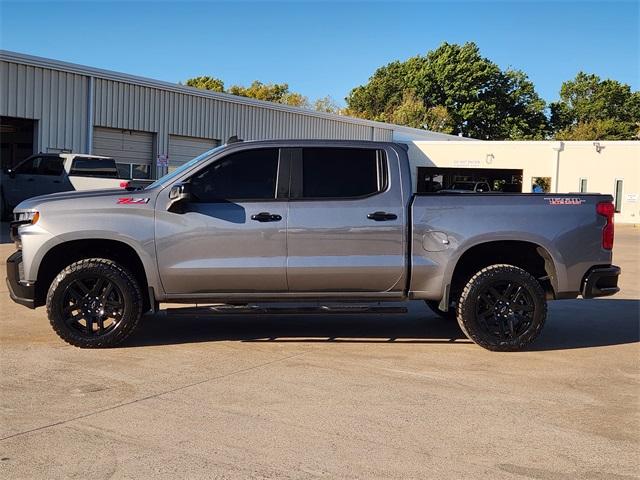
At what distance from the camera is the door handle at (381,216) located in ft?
22.0

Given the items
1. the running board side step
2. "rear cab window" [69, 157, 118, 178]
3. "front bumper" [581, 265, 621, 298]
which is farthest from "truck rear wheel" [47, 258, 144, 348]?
"rear cab window" [69, 157, 118, 178]

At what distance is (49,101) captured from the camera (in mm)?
22234

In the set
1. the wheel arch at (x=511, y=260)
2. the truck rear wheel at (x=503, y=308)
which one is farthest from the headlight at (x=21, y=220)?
the truck rear wheel at (x=503, y=308)

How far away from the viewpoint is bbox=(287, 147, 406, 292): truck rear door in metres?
6.69

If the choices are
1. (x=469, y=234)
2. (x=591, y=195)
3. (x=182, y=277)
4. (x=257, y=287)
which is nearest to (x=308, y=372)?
(x=257, y=287)

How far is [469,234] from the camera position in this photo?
267 inches

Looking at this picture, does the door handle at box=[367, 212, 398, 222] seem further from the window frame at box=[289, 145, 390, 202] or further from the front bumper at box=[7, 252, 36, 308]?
the front bumper at box=[7, 252, 36, 308]

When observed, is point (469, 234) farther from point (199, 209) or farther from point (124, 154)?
point (124, 154)

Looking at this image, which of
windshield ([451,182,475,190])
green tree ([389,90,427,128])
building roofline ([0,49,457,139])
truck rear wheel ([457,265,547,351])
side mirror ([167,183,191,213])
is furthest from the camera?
green tree ([389,90,427,128])

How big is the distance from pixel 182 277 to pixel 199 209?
2.22ft

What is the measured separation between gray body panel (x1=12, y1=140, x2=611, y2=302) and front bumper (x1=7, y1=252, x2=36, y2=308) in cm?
11

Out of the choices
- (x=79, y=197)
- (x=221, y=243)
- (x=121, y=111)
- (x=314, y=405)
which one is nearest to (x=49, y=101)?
(x=121, y=111)

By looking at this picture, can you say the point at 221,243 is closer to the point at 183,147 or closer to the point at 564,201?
the point at 564,201

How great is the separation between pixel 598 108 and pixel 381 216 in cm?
8007
